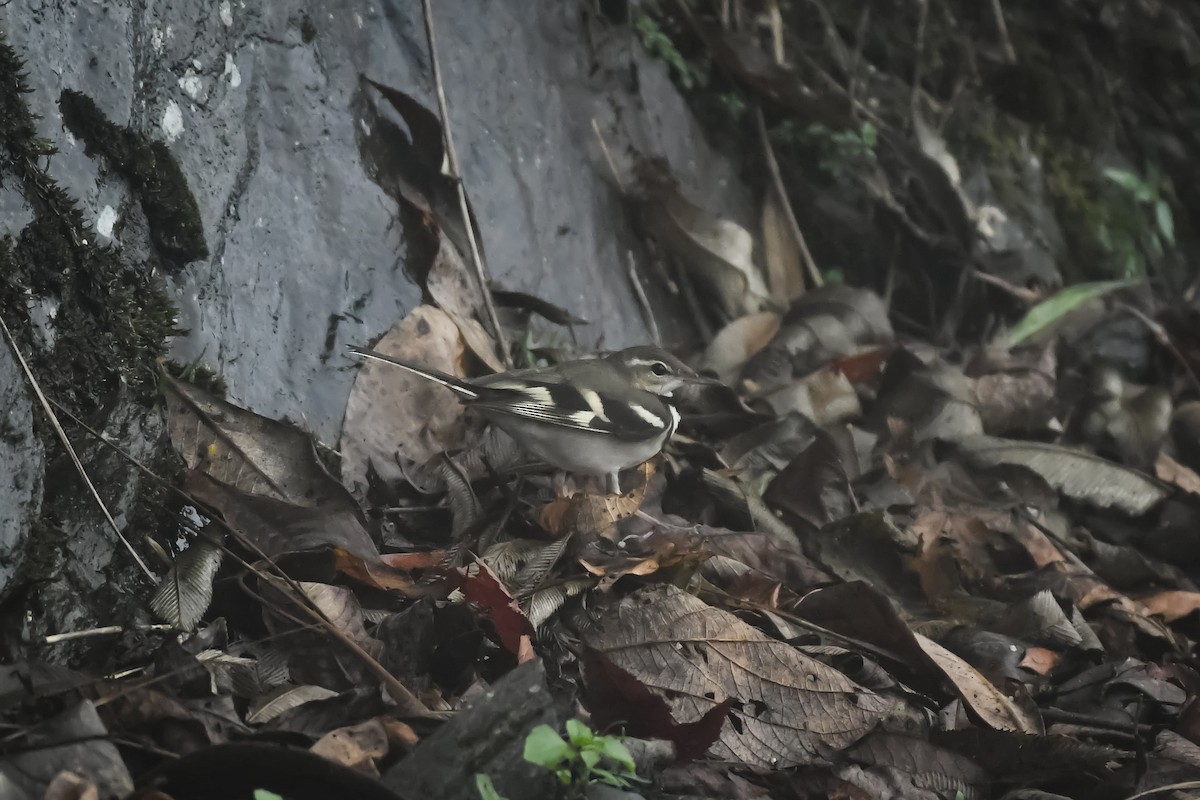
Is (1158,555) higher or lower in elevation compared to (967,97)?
lower

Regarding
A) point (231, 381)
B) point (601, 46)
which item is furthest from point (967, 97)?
point (231, 381)

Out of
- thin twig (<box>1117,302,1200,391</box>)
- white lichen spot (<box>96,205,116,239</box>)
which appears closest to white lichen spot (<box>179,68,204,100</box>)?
white lichen spot (<box>96,205,116,239</box>)

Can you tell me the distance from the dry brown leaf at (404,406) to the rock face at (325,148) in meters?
0.08

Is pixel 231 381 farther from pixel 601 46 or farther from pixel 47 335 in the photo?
pixel 601 46

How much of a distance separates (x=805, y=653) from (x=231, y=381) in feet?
6.14

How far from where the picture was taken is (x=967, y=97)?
22.9 feet

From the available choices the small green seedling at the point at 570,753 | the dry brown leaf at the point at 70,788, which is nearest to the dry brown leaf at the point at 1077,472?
the small green seedling at the point at 570,753

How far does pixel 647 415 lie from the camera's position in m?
4.17

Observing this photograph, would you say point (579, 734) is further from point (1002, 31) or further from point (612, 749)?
point (1002, 31)

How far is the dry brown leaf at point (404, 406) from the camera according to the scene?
357 centimetres

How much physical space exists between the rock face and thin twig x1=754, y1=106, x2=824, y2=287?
429mm

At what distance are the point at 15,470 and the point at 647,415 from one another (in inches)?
91.5

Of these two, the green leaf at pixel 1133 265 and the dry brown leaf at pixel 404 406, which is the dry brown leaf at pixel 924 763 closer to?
the dry brown leaf at pixel 404 406

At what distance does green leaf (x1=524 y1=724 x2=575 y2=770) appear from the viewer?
73.9 inches
